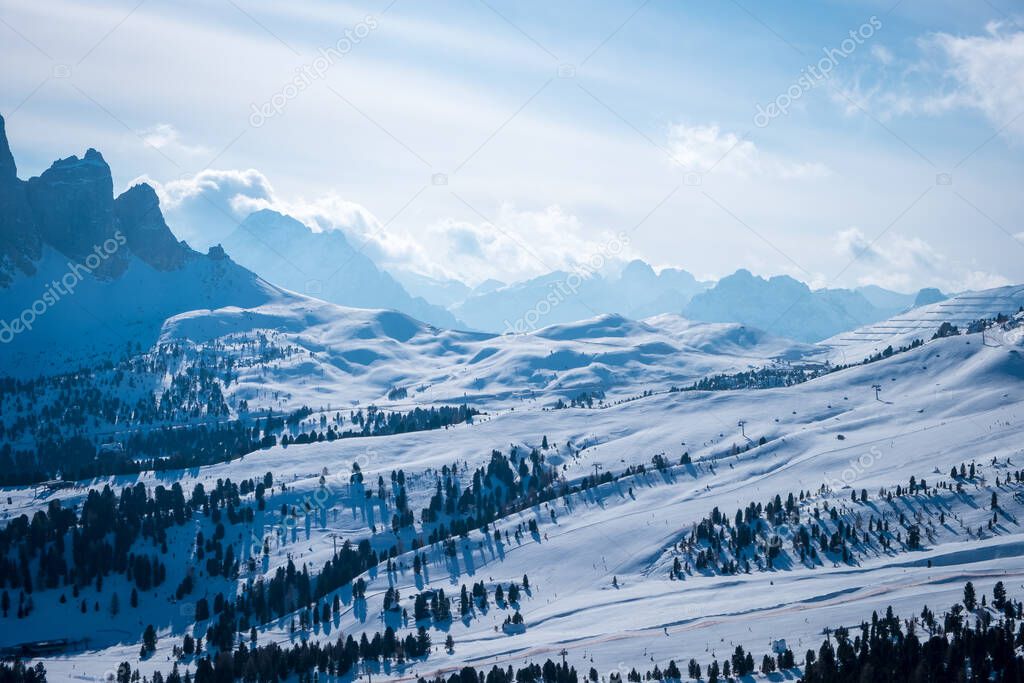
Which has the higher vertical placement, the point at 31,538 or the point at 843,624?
the point at 31,538

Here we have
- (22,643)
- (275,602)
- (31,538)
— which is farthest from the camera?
(31,538)

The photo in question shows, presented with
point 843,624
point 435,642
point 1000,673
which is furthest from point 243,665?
point 1000,673

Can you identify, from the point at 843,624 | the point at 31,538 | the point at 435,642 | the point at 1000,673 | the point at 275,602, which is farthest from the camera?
the point at 31,538

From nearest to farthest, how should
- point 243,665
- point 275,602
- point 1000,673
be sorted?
point 1000,673 < point 243,665 < point 275,602

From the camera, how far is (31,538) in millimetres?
191625

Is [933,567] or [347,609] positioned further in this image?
[347,609]

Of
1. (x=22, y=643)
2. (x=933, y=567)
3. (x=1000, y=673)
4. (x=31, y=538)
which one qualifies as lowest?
(x=1000, y=673)

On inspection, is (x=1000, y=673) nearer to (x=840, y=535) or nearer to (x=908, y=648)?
(x=908, y=648)

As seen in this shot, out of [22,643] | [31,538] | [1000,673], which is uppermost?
[31,538]

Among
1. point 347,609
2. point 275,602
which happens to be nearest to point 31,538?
point 275,602

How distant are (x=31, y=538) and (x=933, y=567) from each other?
180249 mm

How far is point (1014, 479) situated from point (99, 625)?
185648mm

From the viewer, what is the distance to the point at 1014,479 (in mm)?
184250

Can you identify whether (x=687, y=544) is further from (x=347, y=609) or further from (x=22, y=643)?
(x=22, y=643)
